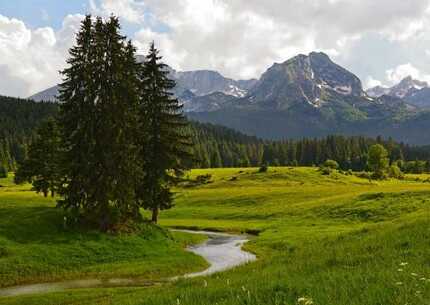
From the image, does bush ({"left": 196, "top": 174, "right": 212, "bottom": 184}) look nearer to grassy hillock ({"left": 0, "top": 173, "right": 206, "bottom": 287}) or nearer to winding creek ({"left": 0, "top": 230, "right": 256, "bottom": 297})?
winding creek ({"left": 0, "top": 230, "right": 256, "bottom": 297})

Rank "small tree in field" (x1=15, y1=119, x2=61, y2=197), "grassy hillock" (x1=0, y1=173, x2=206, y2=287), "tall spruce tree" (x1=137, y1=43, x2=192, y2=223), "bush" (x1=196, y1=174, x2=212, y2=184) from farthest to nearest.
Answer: "bush" (x1=196, y1=174, x2=212, y2=184) → "small tree in field" (x1=15, y1=119, x2=61, y2=197) → "tall spruce tree" (x1=137, y1=43, x2=192, y2=223) → "grassy hillock" (x1=0, y1=173, x2=206, y2=287)

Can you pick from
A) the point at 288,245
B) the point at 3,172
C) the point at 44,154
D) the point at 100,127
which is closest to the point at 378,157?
the point at 44,154

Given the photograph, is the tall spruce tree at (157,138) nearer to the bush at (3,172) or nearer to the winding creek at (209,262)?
the winding creek at (209,262)

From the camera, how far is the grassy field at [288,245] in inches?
440

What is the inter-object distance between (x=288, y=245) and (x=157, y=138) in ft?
52.9

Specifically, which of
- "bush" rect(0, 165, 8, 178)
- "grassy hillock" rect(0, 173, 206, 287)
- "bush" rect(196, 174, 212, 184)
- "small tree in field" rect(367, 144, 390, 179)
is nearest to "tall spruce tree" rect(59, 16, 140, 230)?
"grassy hillock" rect(0, 173, 206, 287)

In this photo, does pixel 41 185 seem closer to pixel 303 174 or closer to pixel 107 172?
pixel 107 172

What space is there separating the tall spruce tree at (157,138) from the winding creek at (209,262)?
664 centimetres

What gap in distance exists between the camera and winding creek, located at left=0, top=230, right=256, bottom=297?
96.8 feet

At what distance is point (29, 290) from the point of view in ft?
95.7

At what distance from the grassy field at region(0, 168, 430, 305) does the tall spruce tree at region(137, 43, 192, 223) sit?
19.0 ft

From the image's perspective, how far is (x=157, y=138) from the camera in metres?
48.8

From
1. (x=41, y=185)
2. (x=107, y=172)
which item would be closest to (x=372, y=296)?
(x=107, y=172)

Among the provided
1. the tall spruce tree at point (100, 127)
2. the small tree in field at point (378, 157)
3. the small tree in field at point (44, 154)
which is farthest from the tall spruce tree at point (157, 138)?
the small tree in field at point (378, 157)
